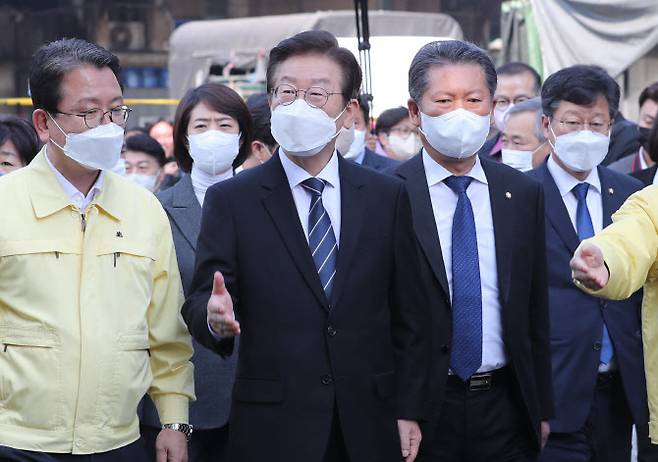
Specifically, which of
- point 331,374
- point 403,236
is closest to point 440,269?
point 403,236

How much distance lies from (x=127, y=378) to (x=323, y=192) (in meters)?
0.89

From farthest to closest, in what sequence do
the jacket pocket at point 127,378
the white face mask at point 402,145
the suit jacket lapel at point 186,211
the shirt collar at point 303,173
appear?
the white face mask at point 402,145, the suit jacket lapel at point 186,211, the shirt collar at point 303,173, the jacket pocket at point 127,378

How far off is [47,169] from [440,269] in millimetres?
1467

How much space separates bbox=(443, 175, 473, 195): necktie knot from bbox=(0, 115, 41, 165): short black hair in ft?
6.87

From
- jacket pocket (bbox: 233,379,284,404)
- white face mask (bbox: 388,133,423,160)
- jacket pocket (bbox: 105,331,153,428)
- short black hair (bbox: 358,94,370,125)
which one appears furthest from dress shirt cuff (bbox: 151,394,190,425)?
white face mask (bbox: 388,133,423,160)

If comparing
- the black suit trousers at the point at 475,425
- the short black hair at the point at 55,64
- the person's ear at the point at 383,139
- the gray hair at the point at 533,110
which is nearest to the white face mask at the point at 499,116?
the gray hair at the point at 533,110

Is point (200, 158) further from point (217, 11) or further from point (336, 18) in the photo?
point (217, 11)

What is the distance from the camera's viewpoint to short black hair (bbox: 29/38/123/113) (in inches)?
174

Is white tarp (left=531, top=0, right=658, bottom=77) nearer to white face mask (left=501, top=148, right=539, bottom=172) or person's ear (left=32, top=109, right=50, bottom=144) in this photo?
white face mask (left=501, top=148, right=539, bottom=172)

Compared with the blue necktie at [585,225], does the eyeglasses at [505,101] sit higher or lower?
higher

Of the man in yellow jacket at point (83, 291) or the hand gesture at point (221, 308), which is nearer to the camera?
the hand gesture at point (221, 308)

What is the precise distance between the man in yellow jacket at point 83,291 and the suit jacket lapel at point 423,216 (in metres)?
0.94

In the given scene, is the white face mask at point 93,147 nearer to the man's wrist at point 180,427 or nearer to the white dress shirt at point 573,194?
the man's wrist at point 180,427

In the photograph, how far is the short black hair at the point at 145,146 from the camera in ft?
30.1
